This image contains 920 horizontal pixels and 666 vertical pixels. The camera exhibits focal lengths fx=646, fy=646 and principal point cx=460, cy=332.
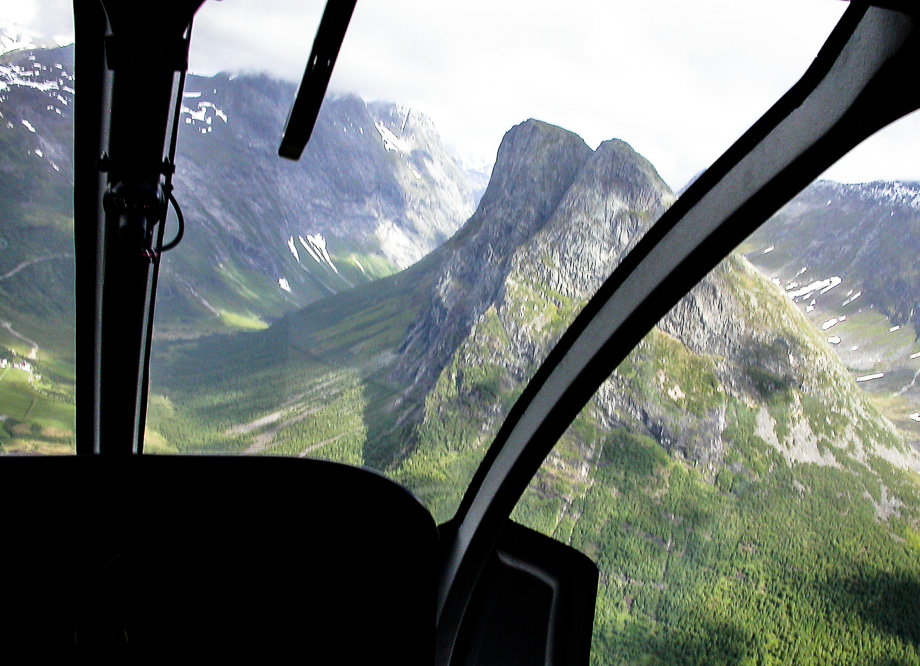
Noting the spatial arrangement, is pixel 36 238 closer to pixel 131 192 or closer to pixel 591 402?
pixel 131 192

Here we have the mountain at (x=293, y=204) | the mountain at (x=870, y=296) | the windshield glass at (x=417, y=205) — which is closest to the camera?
the windshield glass at (x=417, y=205)

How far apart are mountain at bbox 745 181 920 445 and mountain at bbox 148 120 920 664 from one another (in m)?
0.26

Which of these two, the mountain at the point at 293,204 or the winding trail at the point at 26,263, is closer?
the winding trail at the point at 26,263

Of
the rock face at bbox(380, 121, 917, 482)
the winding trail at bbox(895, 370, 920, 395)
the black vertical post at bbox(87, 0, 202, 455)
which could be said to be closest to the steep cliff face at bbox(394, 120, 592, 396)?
the rock face at bbox(380, 121, 917, 482)

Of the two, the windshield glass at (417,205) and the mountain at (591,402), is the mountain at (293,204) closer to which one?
the windshield glass at (417,205)

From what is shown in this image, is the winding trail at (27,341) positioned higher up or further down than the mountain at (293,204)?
further down

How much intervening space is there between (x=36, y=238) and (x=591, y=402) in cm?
235

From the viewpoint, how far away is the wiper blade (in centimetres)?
105

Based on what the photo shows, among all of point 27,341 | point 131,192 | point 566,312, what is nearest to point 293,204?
point 27,341

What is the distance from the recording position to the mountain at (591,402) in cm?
261

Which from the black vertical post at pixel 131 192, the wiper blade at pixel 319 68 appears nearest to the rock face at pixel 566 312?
the wiper blade at pixel 319 68

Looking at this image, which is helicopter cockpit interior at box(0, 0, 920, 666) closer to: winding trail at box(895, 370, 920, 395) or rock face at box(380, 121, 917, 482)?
rock face at box(380, 121, 917, 482)

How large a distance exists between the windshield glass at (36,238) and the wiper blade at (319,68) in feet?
2.71

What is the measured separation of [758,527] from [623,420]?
916 centimetres
